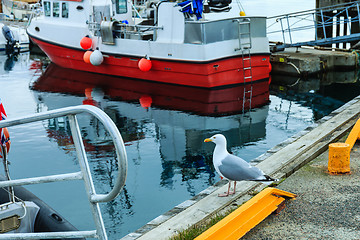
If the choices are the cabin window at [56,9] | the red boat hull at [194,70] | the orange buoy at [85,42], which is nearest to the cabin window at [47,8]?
the cabin window at [56,9]

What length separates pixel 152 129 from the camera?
11.8 meters

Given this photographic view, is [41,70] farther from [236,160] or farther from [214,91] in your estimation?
[236,160]

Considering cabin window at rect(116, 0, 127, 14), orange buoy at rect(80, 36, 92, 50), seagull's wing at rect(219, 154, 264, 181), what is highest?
cabin window at rect(116, 0, 127, 14)

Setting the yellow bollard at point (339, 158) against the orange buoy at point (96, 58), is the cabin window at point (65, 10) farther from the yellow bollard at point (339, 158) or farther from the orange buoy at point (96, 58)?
the yellow bollard at point (339, 158)

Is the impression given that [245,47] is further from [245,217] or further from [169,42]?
[245,217]

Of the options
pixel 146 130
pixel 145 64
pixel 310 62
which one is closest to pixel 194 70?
pixel 145 64

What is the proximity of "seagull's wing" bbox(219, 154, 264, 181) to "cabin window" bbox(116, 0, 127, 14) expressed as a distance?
14114 millimetres

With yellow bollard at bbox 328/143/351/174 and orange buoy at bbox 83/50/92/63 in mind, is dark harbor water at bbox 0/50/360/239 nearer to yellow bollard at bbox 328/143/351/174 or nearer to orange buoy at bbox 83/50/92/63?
orange buoy at bbox 83/50/92/63

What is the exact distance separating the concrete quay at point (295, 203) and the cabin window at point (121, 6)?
42.0 ft

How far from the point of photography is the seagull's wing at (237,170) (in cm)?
501

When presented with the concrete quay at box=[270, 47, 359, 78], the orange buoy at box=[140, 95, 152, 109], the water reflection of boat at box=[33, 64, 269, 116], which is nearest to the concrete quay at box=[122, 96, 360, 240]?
the water reflection of boat at box=[33, 64, 269, 116]

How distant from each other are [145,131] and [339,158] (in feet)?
21.0

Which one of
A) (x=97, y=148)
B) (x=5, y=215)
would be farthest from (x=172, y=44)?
(x=5, y=215)

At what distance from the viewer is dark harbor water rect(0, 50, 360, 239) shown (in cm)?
761
